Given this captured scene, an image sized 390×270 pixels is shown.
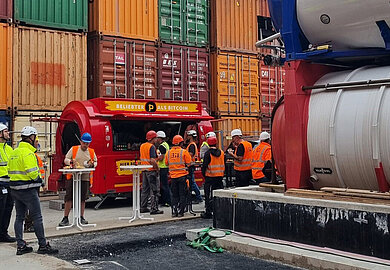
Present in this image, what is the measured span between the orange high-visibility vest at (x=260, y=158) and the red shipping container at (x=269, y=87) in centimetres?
862

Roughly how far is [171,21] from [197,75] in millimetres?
2086

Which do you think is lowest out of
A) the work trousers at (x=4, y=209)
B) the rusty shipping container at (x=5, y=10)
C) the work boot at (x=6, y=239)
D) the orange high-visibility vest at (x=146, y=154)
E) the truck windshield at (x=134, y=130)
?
the work boot at (x=6, y=239)

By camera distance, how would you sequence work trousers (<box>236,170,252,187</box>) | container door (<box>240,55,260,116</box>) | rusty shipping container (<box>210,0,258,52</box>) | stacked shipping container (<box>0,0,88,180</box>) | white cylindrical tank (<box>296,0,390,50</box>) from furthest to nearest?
container door (<box>240,55,260,116</box>), rusty shipping container (<box>210,0,258,52</box>), stacked shipping container (<box>0,0,88,180</box>), work trousers (<box>236,170,252,187</box>), white cylindrical tank (<box>296,0,390,50</box>)

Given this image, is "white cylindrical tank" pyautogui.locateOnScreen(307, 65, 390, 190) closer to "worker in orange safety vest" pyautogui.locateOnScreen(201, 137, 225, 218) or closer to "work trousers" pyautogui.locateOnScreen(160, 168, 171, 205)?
"worker in orange safety vest" pyautogui.locateOnScreen(201, 137, 225, 218)

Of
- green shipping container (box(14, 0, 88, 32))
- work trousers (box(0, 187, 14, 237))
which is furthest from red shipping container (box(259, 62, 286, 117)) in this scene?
work trousers (box(0, 187, 14, 237))

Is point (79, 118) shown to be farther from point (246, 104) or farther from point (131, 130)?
point (246, 104)

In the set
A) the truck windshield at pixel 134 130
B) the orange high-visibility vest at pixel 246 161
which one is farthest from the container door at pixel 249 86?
the orange high-visibility vest at pixel 246 161

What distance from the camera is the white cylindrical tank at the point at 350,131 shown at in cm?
555

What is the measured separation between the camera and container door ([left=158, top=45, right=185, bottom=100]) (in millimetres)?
16016

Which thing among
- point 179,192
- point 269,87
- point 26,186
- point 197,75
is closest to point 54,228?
point 26,186

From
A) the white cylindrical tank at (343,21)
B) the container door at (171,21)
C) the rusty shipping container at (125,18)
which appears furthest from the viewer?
the container door at (171,21)

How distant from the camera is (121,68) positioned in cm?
1509

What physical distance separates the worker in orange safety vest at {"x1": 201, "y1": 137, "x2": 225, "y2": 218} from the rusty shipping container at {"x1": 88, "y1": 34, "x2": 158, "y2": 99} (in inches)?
252

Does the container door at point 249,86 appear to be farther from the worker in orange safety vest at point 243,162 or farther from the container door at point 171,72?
the worker in orange safety vest at point 243,162
